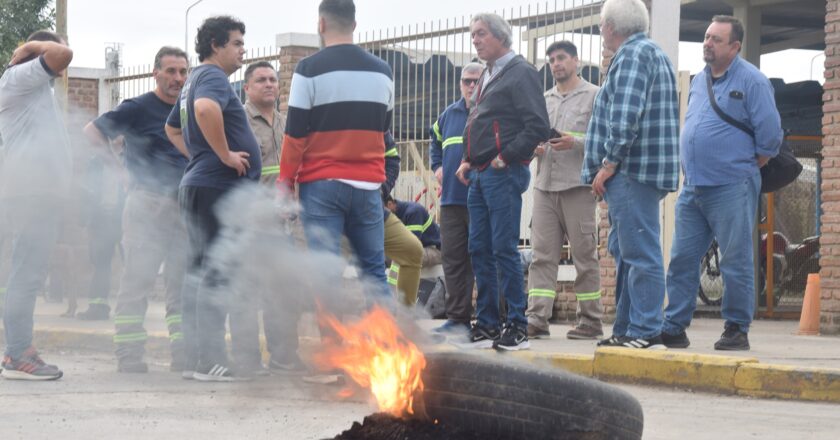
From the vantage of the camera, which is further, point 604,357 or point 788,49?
point 788,49

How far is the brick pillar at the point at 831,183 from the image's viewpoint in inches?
461

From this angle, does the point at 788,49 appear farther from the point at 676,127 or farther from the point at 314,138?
the point at 314,138

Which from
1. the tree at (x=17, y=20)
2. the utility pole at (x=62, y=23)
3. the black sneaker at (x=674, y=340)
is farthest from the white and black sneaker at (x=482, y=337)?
the tree at (x=17, y=20)

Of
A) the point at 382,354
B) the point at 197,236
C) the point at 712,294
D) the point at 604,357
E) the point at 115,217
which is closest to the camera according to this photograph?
the point at 382,354

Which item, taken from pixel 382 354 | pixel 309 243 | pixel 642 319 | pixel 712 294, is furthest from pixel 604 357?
pixel 712 294

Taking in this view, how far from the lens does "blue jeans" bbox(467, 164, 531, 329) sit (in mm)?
8594

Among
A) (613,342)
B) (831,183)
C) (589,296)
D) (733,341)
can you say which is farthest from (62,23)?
(733,341)

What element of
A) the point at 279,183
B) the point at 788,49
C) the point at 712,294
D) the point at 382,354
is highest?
the point at 788,49

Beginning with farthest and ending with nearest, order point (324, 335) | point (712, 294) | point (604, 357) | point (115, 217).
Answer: point (712, 294)
point (115, 217)
point (604, 357)
point (324, 335)

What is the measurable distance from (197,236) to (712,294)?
10.2 metres

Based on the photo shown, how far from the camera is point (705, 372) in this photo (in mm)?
7820

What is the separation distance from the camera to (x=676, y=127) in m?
8.41

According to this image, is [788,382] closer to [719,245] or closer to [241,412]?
[719,245]

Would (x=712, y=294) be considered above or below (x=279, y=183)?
below
